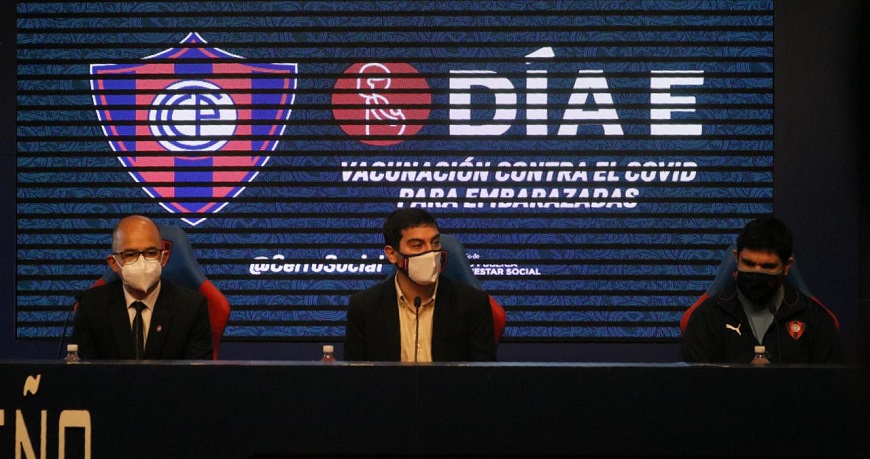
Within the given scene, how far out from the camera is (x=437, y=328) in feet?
12.1

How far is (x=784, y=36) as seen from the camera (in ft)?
16.9

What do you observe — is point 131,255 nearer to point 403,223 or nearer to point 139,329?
point 139,329

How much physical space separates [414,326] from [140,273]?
1.03 metres

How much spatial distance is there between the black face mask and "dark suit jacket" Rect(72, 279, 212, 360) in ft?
6.46

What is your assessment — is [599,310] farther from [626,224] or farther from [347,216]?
[347,216]

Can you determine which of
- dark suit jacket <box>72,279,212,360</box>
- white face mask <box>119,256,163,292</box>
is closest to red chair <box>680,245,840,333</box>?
dark suit jacket <box>72,279,212,360</box>

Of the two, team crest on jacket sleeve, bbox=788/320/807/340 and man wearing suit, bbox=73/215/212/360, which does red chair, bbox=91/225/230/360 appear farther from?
team crest on jacket sleeve, bbox=788/320/807/340

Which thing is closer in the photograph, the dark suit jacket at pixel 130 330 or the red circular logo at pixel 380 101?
the dark suit jacket at pixel 130 330

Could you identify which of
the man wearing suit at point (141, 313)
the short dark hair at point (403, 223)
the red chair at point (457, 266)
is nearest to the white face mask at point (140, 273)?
the man wearing suit at point (141, 313)

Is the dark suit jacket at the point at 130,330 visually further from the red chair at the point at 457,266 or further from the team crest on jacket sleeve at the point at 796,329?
the team crest on jacket sleeve at the point at 796,329

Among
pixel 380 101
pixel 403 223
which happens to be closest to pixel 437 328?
pixel 403 223

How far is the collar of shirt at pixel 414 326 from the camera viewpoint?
3.72 meters

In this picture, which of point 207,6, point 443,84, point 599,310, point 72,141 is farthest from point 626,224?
point 72,141

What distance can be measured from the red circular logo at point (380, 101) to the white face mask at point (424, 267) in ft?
5.50
